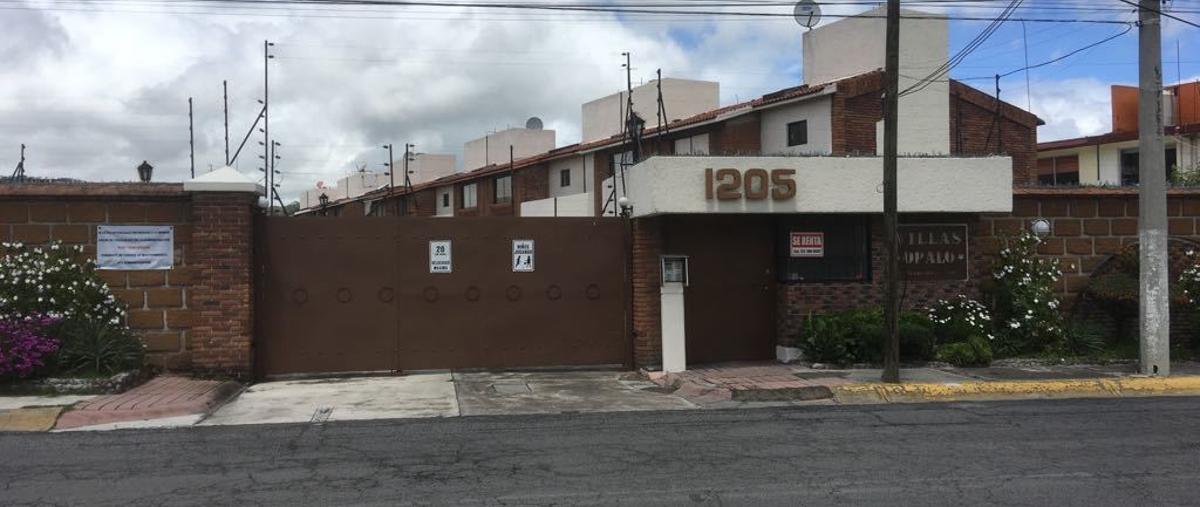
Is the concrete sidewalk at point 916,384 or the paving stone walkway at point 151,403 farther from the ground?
the paving stone walkway at point 151,403

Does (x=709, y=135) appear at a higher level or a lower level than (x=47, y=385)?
higher

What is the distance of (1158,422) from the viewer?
29.5ft

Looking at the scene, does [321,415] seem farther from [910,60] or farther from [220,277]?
[910,60]

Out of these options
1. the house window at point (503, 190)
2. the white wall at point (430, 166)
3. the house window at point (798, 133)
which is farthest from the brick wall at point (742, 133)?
the white wall at point (430, 166)

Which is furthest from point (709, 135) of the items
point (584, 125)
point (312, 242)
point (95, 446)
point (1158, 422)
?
point (95, 446)

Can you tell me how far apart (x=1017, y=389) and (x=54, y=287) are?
39.5ft

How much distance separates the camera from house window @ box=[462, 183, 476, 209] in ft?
152

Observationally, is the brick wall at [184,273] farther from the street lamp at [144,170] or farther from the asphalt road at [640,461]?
the street lamp at [144,170]

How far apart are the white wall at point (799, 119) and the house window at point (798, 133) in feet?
0.36

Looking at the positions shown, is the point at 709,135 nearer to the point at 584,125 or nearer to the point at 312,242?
the point at 584,125

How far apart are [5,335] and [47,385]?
2.48 ft

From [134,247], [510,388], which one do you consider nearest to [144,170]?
[134,247]

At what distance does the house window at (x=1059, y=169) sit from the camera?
120 feet

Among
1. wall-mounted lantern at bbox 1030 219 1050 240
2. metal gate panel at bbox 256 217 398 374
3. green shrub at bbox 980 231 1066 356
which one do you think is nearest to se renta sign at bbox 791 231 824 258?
green shrub at bbox 980 231 1066 356
